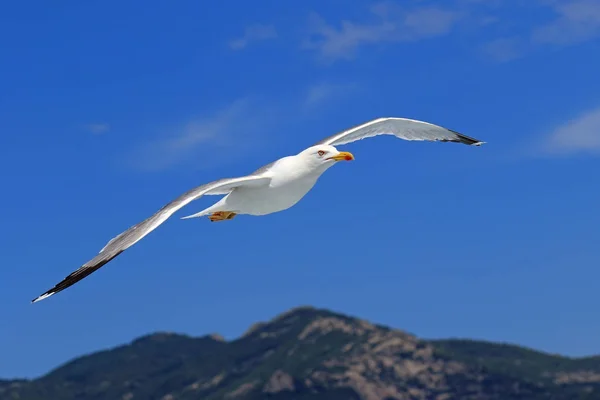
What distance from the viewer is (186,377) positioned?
19212 centimetres

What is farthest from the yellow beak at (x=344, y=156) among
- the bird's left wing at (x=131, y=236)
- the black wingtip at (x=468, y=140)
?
the black wingtip at (x=468, y=140)

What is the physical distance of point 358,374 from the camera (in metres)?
166

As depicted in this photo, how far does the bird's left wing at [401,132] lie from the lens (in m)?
33.1

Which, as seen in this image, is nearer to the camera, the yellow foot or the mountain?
the yellow foot

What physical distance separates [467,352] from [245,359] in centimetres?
4638

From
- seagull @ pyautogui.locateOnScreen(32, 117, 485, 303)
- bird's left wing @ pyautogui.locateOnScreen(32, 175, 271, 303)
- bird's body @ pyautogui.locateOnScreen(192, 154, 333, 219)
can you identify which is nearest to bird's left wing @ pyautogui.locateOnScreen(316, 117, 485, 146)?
seagull @ pyautogui.locateOnScreen(32, 117, 485, 303)

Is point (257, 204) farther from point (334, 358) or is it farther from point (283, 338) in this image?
point (283, 338)

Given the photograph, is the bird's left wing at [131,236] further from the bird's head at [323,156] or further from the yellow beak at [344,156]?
the yellow beak at [344,156]

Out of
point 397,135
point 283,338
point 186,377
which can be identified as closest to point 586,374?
point 283,338

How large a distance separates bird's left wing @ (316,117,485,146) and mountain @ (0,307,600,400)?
417ft

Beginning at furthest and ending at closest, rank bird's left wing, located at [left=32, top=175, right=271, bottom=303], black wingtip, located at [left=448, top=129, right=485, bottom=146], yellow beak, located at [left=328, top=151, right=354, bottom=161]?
black wingtip, located at [left=448, top=129, right=485, bottom=146] < yellow beak, located at [left=328, top=151, right=354, bottom=161] < bird's left wing, located at [left=32, top=175, right=271, bottom=303]

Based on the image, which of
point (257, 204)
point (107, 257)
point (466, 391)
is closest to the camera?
point (107, 257)

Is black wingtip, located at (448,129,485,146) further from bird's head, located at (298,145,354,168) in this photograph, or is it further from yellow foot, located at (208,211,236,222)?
yellow foot, located at (208,211,236,222)

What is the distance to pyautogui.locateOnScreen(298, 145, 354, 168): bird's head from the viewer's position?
27688 mm
